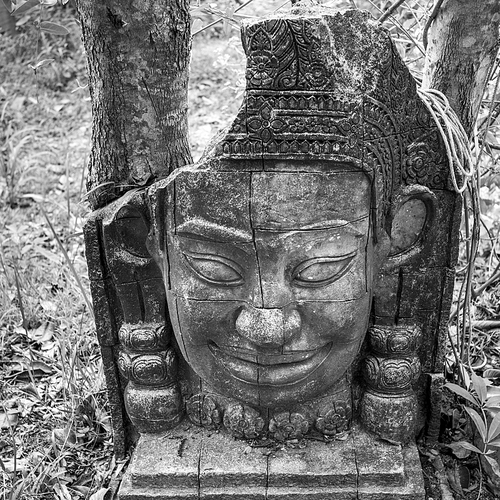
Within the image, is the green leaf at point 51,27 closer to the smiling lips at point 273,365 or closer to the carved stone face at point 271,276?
the carved stone face at point 271,276

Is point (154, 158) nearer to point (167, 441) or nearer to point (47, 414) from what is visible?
point (167, 441)

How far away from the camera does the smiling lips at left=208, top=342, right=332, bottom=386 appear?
82.5 inches

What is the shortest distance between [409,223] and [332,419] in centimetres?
76

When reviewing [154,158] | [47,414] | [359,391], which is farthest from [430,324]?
[47,414]

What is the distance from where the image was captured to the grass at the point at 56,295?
2.71 metres

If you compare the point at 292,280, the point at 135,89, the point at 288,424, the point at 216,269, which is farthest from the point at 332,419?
the point at 135,89

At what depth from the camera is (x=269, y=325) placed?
1.99 m

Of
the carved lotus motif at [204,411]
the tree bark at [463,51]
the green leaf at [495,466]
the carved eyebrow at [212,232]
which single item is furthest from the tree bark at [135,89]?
the green leaf at [495,466]

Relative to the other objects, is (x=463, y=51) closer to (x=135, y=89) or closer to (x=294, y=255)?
(x=294, y=255)

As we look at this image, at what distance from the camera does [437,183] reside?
6.84 ft

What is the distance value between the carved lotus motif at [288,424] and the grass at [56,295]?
27.5 inches

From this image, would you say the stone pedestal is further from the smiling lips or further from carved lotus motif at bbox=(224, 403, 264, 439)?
the smiling lips

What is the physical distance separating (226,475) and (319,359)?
0.52 metres

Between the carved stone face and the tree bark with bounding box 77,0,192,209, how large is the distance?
459 mm
